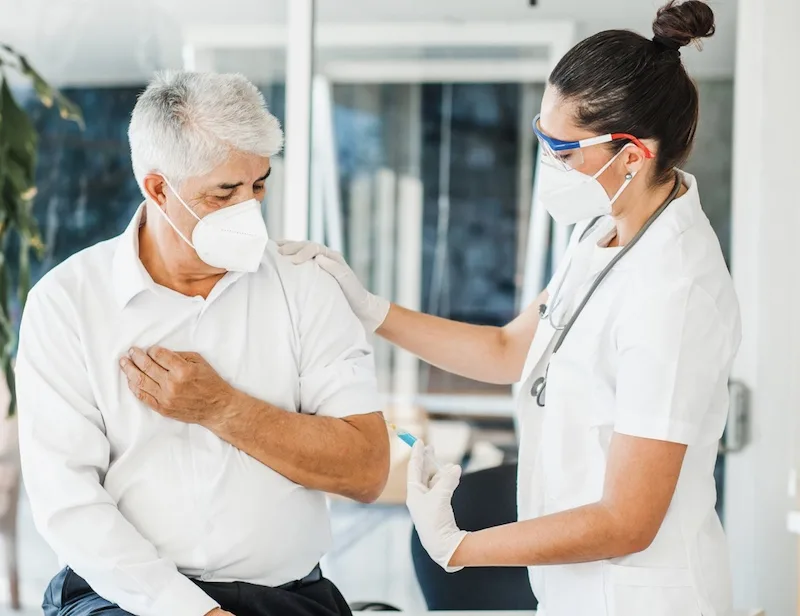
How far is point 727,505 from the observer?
2.72m

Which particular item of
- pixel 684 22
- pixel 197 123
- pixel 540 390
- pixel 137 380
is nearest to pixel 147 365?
pixel 137 380

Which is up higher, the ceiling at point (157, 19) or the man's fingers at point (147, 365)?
the ceiling at point (157, 19)

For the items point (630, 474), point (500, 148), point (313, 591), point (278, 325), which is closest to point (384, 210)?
point (500, 148)

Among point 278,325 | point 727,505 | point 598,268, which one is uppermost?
point 598,268

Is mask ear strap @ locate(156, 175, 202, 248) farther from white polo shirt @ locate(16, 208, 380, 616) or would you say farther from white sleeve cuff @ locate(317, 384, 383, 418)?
white sleeve cuff @ locate(317, 384, 383, 418)

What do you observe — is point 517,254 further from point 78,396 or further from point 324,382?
point 78,396

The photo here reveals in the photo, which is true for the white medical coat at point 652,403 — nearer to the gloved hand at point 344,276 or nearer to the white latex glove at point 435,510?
the white latex glove at point 435,510

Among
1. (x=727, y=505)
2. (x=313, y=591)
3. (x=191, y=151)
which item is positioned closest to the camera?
(x=191, y=151)

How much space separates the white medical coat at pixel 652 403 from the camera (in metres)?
1.40

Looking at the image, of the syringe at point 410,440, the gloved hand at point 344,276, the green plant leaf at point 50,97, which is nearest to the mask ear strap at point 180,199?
the gloved hand at point 344,276

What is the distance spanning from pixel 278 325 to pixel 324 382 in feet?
0.45

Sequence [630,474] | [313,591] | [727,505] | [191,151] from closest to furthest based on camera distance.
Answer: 1. [630,474]
2. [191,151]
3. [313,591]
4. [727,505]

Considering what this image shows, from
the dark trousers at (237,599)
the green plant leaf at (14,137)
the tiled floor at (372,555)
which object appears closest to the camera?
the dark trousers at (237,599)

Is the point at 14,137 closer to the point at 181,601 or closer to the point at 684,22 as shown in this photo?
the point at 181,601
